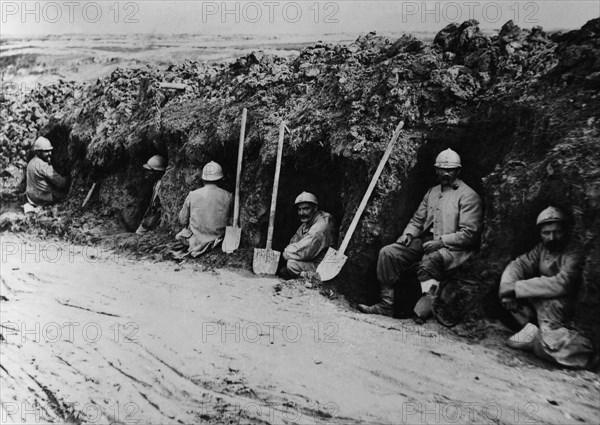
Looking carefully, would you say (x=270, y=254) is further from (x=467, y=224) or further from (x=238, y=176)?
(x=467, y=224)

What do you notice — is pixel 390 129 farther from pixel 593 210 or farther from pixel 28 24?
pixel 28 24

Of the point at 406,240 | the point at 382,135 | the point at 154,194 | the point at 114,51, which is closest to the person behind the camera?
the point at 406,240

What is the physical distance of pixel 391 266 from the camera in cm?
576

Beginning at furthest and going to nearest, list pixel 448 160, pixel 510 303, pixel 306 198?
pixel 306 198, pixel 448 160, pixel 510 303

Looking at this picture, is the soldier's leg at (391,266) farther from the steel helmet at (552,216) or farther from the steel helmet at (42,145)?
the steel helmet at (42,145)

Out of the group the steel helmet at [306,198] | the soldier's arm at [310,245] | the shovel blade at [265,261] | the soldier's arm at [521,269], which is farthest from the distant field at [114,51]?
the soldier's arm at [521,269]

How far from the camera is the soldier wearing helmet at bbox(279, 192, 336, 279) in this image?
21.4 feet

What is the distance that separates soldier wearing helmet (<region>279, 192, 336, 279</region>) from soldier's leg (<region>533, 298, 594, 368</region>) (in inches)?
97.3

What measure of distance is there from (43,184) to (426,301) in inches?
288

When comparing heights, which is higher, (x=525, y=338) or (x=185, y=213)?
(x=185, y=213)

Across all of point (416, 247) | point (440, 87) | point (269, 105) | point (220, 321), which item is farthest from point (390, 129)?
point (220, 321)

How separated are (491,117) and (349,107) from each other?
1.74 metres

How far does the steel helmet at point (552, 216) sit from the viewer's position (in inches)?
185

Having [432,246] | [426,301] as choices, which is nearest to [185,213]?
[432,246]
